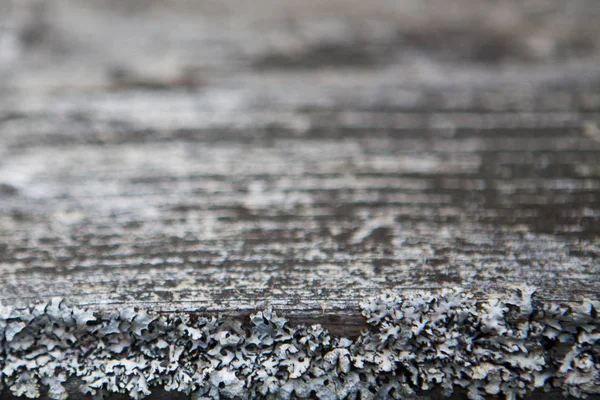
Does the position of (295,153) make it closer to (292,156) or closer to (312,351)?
(292,156)

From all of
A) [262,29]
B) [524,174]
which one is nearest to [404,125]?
[524,174]

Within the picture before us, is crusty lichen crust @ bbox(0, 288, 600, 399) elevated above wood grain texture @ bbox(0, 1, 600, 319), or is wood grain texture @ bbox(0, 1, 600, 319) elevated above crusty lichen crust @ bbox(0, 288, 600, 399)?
wood grain texture @ bbox(0, 1, 600, 319)

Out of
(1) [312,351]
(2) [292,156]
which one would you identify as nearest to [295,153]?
(2) [292,156]

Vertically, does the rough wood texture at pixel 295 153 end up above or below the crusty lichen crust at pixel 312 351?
above

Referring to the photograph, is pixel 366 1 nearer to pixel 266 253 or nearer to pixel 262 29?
pixel 262 29

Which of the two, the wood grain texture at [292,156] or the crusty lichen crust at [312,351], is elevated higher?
the wood grain texture at [292,156]
